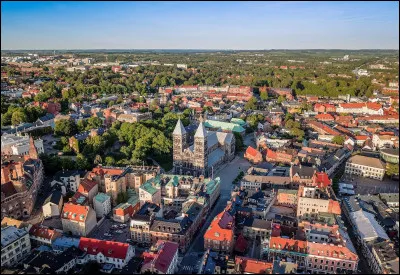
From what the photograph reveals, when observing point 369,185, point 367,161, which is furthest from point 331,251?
point 367,161

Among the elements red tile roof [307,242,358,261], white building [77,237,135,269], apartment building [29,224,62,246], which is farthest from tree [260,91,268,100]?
white building [77,237,135,269]

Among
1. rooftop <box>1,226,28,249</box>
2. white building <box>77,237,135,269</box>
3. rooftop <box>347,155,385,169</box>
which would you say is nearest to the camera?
white building <box>77,237,135,269</box>

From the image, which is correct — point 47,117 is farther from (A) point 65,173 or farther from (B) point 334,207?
(B) point 334,207

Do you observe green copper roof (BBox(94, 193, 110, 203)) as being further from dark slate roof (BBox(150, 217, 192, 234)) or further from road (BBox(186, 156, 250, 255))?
road (BBox(186, 156, 250, 255))

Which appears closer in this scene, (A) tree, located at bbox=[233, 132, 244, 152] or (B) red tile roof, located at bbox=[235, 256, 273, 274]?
(B) red tile roof, located at bbox=[235, 256, 273, 274]

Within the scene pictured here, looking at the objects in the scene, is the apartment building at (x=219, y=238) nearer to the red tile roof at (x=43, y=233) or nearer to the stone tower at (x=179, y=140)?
the red tile roof at (x=43, y=233)

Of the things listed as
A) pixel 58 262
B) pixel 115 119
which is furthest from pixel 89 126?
pixel 58 262
